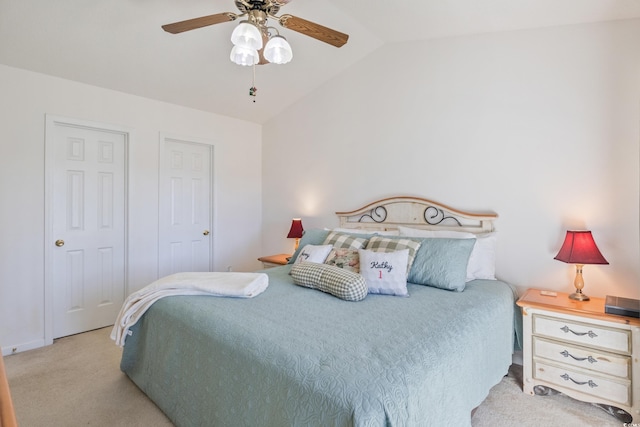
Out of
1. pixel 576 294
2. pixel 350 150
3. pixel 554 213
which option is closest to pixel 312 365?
pixel 576 294

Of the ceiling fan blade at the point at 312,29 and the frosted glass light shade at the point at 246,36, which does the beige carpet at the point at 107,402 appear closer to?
the frosted glass light shade at the point at 246,36

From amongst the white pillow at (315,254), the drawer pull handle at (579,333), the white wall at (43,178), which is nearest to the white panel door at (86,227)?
the white wall at (43,178)

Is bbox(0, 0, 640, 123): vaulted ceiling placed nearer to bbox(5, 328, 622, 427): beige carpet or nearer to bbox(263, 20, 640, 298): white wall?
bbox(263, 20, 640, 298): white wall

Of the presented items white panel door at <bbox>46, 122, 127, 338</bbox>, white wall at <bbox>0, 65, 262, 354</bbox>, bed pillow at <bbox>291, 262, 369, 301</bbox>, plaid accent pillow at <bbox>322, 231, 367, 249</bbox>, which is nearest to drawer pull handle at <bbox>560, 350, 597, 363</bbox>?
bed pillow at <bbox>291, 262, 369, 301</bbox>

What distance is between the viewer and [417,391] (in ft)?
3.84

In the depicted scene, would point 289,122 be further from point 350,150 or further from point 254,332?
point 254,332

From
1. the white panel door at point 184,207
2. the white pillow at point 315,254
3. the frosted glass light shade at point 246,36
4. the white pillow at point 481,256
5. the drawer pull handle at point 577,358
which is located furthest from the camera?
the white panel door at point 184,207

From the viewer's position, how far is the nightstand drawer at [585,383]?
187cm

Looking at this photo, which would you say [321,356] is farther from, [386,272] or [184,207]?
[184,207]

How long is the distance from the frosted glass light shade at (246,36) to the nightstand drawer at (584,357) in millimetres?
2511

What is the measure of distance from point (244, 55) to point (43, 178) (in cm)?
230

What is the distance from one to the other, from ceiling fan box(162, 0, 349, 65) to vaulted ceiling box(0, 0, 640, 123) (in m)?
0.70

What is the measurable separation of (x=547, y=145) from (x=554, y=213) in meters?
0.51

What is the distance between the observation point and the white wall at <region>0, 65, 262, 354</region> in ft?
8.84
